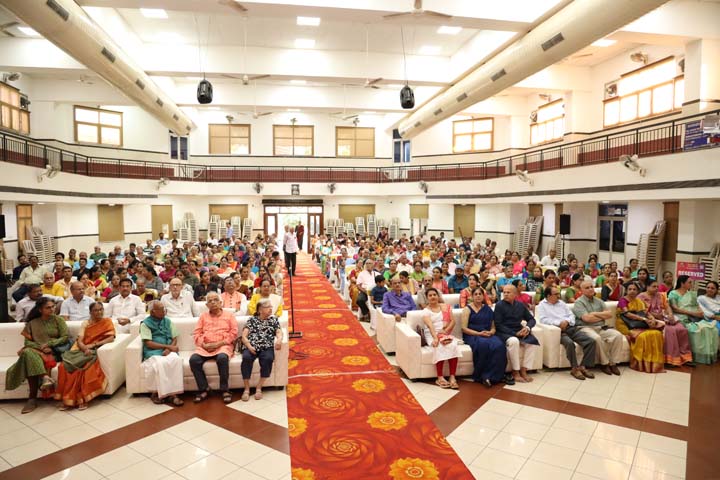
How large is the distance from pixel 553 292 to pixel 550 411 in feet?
5.70

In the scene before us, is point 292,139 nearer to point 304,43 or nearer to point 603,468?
point 304,43

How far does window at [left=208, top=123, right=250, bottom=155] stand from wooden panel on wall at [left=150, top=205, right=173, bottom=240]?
4.09 metres

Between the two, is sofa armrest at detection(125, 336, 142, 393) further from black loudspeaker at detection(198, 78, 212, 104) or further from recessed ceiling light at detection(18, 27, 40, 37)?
recessed ceiling light at detection(18, 27, 40, 37)

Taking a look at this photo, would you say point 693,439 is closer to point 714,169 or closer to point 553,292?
point 553,292

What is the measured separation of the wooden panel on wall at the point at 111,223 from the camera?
56.7 feet

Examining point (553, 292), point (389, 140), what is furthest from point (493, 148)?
point (553, 292)

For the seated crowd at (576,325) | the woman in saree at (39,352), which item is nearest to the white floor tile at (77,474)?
the woman in saree at (39,352)

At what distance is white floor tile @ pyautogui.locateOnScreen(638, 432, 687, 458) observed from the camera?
3811 mm

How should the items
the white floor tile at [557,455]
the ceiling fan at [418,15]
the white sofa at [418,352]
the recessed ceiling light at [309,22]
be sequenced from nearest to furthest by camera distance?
the white floor tile at [557,455], the white sofa at [418,352], the ceiling fan at [418,15], the recessed ceiling light at [309,22]

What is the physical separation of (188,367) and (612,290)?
6636 millimetres

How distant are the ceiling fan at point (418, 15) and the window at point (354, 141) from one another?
16.5 metres

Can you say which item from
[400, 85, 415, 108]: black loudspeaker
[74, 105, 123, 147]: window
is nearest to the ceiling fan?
[400, 85, 415, 108]: black loudspeaker

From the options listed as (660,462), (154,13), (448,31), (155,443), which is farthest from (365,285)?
(154,13)

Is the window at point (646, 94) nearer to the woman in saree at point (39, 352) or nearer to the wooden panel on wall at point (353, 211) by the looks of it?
the wooden panel on wall at point (353, 211)
